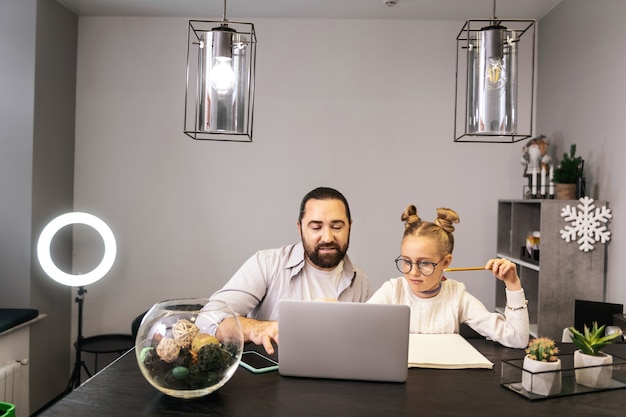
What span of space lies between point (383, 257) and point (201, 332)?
298 centimetres

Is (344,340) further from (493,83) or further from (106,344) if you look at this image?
(106,344)

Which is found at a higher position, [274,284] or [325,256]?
[325,256]

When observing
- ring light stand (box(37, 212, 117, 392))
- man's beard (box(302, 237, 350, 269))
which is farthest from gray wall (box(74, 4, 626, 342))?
man's beard (box(302, 237, 350, 269))

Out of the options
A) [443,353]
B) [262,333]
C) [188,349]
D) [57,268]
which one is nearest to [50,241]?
[57,268]

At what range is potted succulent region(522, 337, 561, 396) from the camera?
1333 mm

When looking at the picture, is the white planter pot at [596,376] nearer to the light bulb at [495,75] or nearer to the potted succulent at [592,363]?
the potted succulent at [592,363]

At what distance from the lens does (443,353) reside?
1617mm

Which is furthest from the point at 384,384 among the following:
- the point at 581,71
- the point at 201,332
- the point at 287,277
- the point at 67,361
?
the point at 67,361

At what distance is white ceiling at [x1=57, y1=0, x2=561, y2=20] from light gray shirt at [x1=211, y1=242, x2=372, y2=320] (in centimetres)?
209

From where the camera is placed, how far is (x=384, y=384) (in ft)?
4.63

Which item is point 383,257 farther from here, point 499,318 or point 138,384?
point 138,384

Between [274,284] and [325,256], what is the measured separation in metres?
0.32

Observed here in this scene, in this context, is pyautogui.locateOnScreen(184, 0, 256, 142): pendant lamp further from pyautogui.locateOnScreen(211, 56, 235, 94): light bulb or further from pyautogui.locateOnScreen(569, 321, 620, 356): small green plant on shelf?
pyautogui.locateOnScreen(569, 321, 620, 356): small green plant on shelf

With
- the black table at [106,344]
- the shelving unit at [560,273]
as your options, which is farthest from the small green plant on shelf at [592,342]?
the black table at [106,344]
